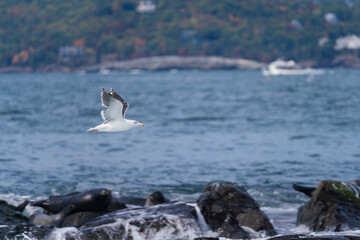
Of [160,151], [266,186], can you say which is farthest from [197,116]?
[266,186]

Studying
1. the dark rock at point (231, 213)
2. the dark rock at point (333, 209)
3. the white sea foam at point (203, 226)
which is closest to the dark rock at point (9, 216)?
the white sea foam at point (203, 226)

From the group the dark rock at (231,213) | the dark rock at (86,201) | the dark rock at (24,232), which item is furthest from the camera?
the dark rock at (86,201)

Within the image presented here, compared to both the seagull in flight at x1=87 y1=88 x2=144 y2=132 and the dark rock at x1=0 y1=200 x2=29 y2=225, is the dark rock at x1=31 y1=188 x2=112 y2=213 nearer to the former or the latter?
the dark rock at x1=0 y1=200 x2=29 y2=225

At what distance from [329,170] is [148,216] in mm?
12964

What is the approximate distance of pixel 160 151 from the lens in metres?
33.4

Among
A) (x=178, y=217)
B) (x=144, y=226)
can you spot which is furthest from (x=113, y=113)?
(x=178, y=217)

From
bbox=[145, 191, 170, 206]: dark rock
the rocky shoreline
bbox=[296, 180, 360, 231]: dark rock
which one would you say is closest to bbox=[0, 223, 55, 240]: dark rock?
the rocky shoreline

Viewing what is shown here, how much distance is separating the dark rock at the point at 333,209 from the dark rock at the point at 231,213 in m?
1.22

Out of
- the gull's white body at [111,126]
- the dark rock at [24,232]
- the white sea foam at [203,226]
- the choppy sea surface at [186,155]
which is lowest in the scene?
the choppy sea surface at [186,155]

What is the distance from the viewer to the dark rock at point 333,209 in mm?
16484

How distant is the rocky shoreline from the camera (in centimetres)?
1596

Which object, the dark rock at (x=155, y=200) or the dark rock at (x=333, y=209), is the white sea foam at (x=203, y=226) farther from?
the dark rock at (x=333, y=209)

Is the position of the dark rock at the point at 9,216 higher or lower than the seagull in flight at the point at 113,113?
lower

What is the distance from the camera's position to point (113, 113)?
17312 mm
